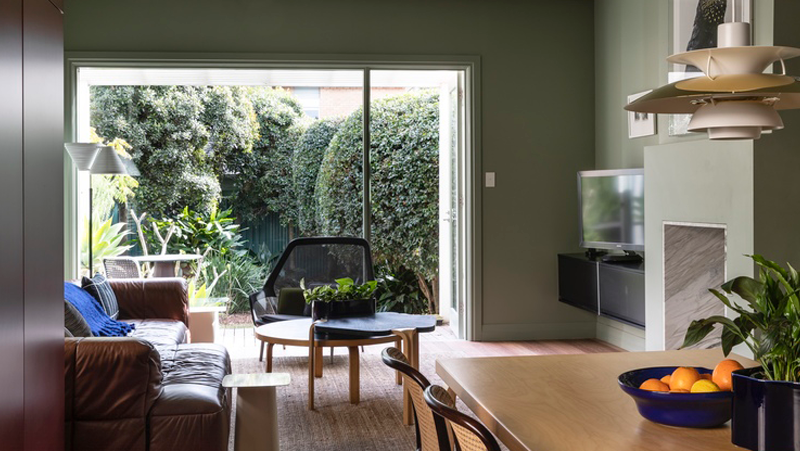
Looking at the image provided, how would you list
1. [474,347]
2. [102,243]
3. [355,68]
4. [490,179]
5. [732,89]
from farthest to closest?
[102,243] < [490,179] < [355,68] < [474,347] < [732,89]

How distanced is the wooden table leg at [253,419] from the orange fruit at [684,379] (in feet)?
6.39

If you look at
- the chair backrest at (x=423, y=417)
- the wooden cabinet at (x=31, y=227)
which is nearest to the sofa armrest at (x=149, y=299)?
the wooden cabinet at (x=31, y=227)

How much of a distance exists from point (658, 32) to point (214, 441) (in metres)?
4.28

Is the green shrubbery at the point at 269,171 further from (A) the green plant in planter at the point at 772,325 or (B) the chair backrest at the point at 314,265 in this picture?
(A) the green plant in planter at the point at 772,325

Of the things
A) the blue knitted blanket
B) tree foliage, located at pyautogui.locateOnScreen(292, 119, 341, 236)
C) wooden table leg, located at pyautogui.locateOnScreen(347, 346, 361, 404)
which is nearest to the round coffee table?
Result: wooden table leg, located at pyautogui.locateOnScreen(347, 346, 361, 404)

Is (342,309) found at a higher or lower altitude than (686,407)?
lower

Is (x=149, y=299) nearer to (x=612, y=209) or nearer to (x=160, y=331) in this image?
(x=160, y=331)

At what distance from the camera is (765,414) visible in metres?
1.51

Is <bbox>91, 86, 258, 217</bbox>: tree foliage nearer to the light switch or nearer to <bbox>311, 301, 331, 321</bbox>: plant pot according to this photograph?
the light switch

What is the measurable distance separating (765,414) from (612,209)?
4668mm

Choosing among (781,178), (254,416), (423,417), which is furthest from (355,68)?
(423,417)

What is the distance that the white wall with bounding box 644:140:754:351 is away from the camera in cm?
427

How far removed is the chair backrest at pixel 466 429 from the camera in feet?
5.03

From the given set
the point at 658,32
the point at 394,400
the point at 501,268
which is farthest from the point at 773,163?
the point at 501,268
